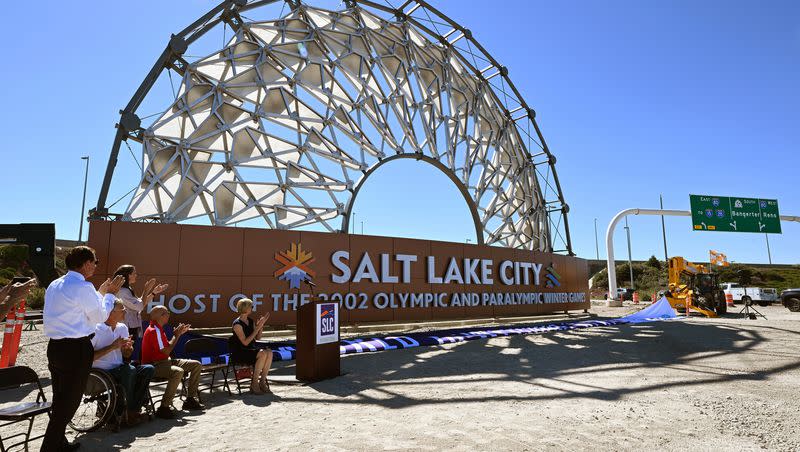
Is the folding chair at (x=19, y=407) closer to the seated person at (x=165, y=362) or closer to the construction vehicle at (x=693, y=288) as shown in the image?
the seated person at (x=165, y=362)

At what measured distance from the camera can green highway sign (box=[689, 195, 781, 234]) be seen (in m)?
32.1

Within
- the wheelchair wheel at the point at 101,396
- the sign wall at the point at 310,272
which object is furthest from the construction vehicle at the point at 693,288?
the wheelchair wheel at the point at 101,396

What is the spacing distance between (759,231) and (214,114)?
37.1 metres

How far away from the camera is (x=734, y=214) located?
32781mm

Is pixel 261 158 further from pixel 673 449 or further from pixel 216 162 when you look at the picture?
pixel 673 449

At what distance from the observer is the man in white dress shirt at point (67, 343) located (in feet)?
13.8

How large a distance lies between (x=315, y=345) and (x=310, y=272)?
24.8 feet

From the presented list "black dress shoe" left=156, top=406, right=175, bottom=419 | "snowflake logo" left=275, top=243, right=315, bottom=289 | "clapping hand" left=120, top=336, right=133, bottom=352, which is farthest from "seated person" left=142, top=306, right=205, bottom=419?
"snowflake logo" left=275, top=243, right=315, bottom=289

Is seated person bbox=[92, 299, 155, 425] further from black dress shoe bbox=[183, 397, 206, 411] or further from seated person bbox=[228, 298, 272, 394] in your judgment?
seated person bbox=[228, 298, 272, 394]

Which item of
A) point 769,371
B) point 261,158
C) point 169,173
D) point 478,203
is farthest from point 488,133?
point 769,371

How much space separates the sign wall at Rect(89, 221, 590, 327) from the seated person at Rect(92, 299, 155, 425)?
387 cm

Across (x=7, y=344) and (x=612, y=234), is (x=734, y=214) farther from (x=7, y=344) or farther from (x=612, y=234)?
(x=7, y=344)

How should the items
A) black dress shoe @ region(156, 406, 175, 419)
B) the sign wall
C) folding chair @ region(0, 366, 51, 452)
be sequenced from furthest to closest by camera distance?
the sign wall, black dress shoe @ region(156, 406, 175, 419), folding chair @ region(0, 366, 51, 452)

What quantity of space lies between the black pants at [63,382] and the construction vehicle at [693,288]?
28092 mm
